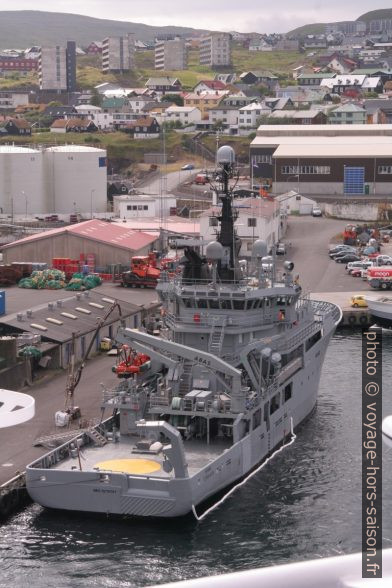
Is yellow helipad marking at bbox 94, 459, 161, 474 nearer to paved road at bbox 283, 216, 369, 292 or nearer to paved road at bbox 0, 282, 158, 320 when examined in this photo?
paved road at bbox 0, 282, 158, 320

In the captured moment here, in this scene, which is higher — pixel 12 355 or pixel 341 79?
pixel 341 79

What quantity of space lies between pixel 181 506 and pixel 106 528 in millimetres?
1958

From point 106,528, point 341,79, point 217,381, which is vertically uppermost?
point 341,79

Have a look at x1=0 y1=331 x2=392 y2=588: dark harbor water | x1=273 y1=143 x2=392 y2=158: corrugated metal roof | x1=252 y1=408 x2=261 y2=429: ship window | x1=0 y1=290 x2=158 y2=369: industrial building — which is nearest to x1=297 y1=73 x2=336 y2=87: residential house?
x1=273 y1=143 x2=392 y2=158: corrugated metal roof

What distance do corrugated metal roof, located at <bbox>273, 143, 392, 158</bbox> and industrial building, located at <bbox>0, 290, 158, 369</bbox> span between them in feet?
154

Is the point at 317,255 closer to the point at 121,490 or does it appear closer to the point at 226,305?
the point at 226,305

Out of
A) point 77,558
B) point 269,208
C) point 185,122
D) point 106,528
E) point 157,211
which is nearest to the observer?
point 77,558

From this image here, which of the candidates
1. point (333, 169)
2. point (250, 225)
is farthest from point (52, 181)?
point (250, 225)

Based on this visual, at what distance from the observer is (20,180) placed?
281 ft

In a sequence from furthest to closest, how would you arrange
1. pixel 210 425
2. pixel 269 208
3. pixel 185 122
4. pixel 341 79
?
pixel 341 79 → pixel 185 122 → pixel 269 208 → pixel 210 425

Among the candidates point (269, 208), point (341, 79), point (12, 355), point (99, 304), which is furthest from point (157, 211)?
point (341, 79)

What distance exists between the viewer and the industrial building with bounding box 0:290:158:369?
40125 mm

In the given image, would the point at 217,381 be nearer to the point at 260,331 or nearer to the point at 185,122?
the point at 260,331

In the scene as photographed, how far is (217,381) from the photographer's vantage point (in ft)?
98.4
